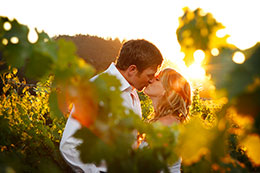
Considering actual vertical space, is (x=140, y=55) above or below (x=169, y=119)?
above

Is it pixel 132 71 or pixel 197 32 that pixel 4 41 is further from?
pixel 132 71

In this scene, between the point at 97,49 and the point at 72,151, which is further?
the point at 97,49

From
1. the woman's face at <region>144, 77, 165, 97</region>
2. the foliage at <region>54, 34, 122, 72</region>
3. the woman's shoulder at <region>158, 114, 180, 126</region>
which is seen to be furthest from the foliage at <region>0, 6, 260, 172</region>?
the foliage at <region>54, 34, 122, 72</region>

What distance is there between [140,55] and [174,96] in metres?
0.85

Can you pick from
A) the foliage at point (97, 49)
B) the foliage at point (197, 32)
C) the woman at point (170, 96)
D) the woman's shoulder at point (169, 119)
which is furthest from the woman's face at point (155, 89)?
the foliage at point (97, 49)

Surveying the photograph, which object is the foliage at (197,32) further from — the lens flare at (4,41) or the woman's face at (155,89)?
the woman's face at (155,89)

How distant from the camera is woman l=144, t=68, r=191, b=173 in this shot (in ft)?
13.1

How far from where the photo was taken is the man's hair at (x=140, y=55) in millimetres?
3807

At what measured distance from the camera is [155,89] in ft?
14.4

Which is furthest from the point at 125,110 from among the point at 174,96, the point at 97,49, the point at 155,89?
the point at 97,49

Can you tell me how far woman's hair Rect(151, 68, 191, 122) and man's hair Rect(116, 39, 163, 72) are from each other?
0.39 metres

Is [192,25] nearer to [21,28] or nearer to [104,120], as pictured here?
[104,120]

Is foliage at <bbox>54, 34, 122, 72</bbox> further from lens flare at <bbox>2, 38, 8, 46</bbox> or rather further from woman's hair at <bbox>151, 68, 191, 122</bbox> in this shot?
lens flare at <bbox>2, 38, 8, 46</bbox>

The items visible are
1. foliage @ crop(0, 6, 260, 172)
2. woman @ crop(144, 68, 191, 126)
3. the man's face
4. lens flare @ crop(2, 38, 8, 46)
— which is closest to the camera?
foliage @ crop(0, 6, 260, 172)
